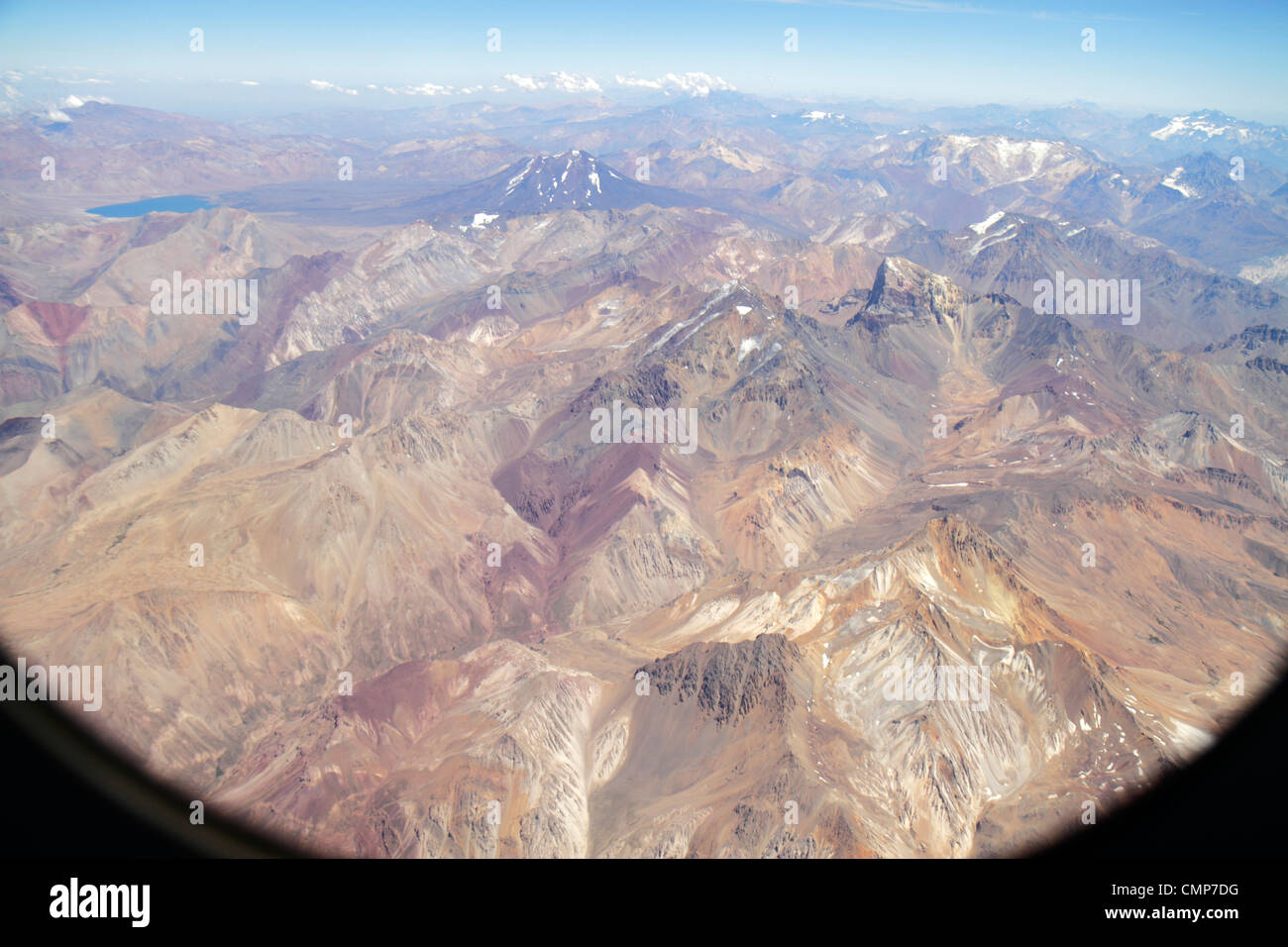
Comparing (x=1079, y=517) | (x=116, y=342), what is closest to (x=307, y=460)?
(x=1079, y=517)

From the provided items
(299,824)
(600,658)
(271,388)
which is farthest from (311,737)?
(271,388)

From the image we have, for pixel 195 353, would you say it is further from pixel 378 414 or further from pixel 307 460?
pixel 307 460

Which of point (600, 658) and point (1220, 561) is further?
point (1220, 561)

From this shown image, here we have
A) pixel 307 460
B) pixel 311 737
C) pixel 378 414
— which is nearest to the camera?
pixel 311 737
